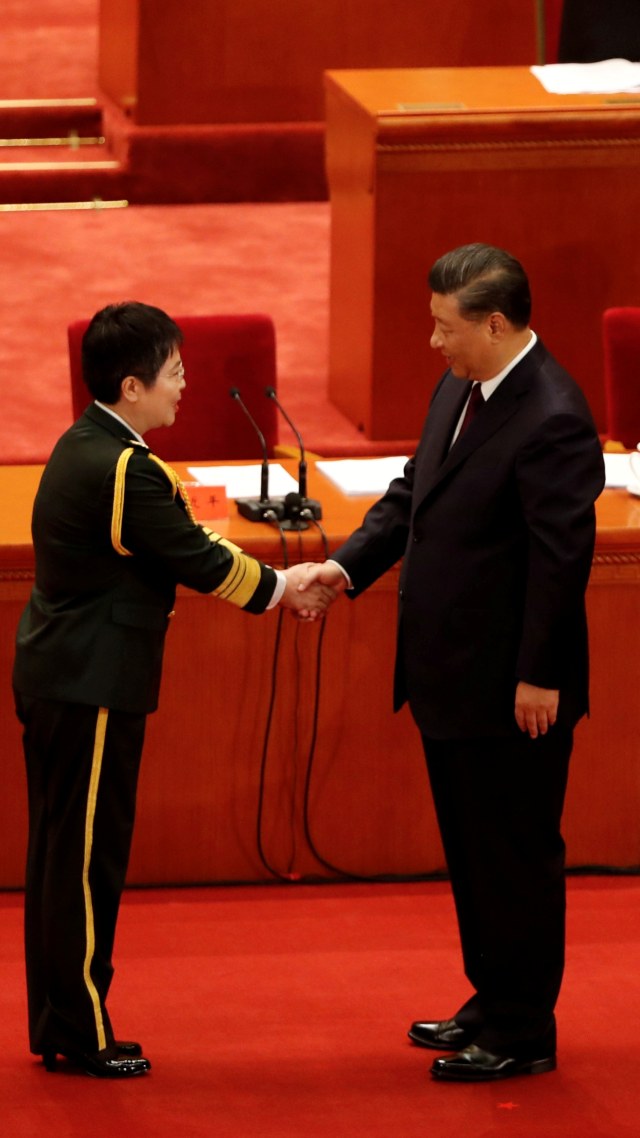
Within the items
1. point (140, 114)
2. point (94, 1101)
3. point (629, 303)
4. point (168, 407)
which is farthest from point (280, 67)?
point (94, 1101)

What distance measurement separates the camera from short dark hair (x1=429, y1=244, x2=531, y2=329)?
2.39 metres

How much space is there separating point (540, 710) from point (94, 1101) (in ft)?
2.59

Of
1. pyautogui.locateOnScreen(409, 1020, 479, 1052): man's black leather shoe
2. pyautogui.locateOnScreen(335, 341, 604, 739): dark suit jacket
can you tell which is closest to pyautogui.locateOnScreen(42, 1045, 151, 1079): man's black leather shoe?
pyautogui.locateOnScreen(409, 1020, 479, 1052): man's black leather shoe

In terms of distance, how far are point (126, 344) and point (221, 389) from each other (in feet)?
5.27

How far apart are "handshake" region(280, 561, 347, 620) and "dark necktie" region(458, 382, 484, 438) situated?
1.21ft

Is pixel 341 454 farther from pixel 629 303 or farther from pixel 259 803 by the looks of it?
pixel 259 803

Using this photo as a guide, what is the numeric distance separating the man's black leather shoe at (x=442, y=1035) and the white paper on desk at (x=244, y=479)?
3.43ft

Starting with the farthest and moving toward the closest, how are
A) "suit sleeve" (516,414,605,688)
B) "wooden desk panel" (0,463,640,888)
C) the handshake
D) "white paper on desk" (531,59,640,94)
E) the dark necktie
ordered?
"white paper on desk" (531,59,640,94), "wooden desk panel" (0,463,640,888), the handshake, the dark necktie, "suit sleeve" (516,414,605,688)

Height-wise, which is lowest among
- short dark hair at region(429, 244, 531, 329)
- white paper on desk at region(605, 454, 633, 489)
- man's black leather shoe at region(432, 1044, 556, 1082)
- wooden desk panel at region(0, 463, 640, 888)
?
man's black leather shoe at region(432, 1044, 556, 1082)

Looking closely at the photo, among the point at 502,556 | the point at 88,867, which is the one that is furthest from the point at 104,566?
the point at 502,556

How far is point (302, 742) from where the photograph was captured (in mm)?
3213

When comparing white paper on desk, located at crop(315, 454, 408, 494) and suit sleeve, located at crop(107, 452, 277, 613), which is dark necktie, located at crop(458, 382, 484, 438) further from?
white paper on desk, located at crop(315, 454, 408, 494)

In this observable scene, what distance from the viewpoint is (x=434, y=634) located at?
2.49m

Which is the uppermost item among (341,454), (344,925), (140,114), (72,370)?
(140,114)
